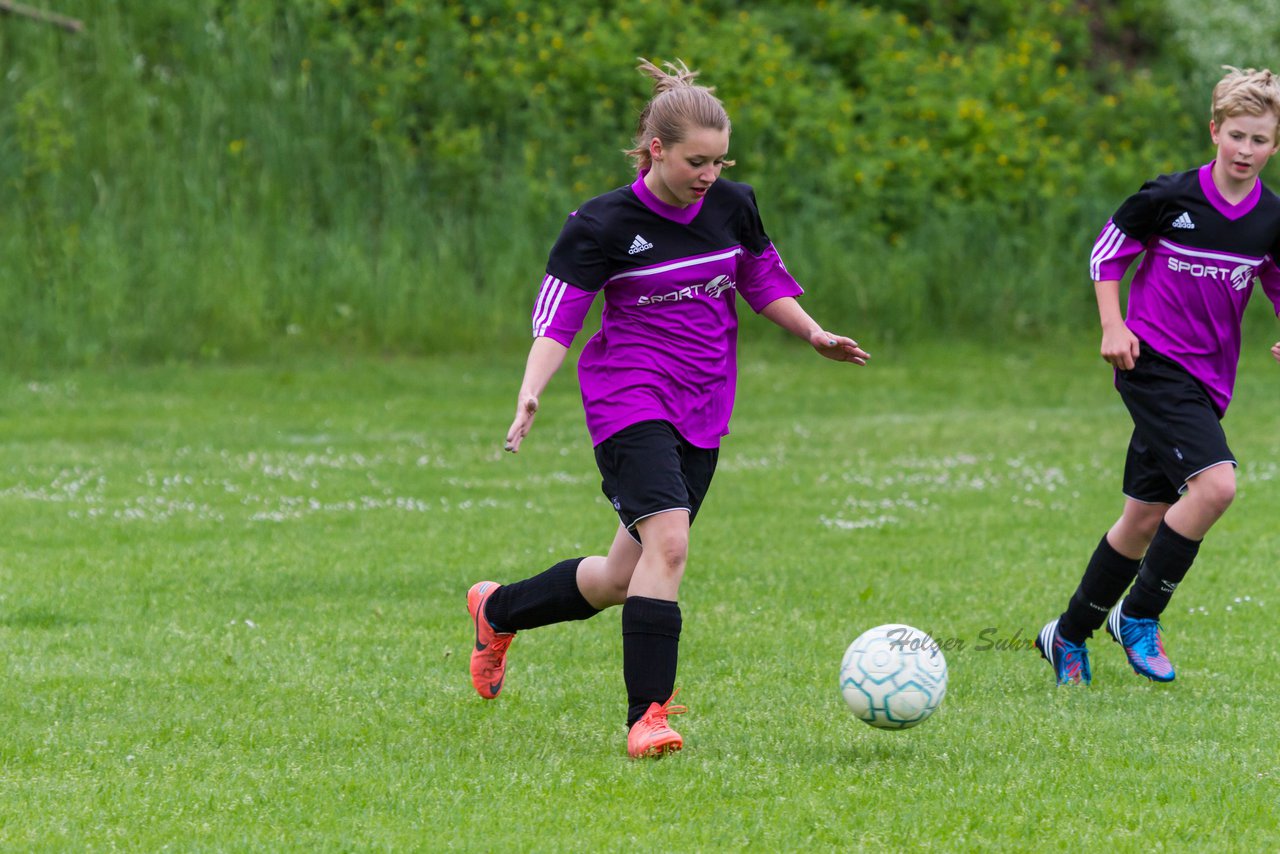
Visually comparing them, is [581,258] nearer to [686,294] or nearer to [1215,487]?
[686,294]

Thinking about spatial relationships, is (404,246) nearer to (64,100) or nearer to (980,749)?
(64,100)

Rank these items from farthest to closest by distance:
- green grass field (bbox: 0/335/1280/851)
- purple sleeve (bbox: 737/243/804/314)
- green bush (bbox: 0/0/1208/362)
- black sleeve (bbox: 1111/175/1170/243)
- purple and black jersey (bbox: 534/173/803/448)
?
1. green bush (bbox: 0/0/1208/362)
2. black sleeve (bbox: 1111/175/1170/243)
3. purple sleeve (bbox: 737/243/804/314)
4. purple and black jersey (bbox: 534/173/803/448)
5. green grass field (bbox: 0/335/1280/851)

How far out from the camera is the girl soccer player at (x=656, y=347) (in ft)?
17.5

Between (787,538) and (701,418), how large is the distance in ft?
14.0

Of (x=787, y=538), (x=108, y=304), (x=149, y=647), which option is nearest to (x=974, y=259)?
(x=108, y=304)

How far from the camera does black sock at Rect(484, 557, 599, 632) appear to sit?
592 centimetres

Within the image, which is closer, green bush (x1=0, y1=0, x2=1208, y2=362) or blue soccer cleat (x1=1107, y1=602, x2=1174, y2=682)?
blue soccer cleat (x1=1107, y1=602, x2=1174, y2=682)

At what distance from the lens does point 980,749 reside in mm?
5309

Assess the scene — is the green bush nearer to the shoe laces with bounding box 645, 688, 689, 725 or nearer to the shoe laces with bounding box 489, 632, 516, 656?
the shoe laces with bounding box 489, 632, 516, 656

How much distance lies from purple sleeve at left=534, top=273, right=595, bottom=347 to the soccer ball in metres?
1.35

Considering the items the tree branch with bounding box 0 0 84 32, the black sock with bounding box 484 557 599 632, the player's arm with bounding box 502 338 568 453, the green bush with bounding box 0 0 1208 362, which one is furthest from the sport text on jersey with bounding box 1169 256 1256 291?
the tree branch with bounding box 0 0 84 32

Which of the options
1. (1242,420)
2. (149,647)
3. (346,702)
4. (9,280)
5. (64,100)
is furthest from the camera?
(64,100)

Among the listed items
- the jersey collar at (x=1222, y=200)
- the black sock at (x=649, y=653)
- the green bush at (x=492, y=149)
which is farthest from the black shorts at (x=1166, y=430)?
the green bush at (x=492, y=149)

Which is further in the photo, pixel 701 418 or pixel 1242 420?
pixel 1242 420
